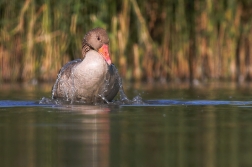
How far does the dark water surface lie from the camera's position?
425 cm

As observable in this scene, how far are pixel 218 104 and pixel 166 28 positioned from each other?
5347 mm

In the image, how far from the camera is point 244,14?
1434 cm

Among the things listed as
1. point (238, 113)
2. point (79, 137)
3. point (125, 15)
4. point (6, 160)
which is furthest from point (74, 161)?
point (125, 15)

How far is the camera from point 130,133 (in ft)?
18.1

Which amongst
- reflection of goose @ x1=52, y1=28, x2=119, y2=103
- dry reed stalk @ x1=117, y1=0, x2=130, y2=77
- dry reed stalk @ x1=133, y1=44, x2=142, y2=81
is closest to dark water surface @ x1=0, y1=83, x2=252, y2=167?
reflection of goose @ x1=52, y1=28, x2=119, y2=103

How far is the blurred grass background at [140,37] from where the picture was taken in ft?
42.1

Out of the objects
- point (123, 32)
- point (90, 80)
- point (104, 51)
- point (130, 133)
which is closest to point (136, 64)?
point (123, 32)

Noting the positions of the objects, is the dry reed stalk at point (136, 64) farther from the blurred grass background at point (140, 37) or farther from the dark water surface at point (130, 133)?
the dark water surface at point (130, 133)

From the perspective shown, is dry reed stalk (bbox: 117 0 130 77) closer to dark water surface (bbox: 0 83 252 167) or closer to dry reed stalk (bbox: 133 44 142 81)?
dry reed stalk (bbox: 133 44 142 81)

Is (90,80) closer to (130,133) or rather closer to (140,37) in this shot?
(130,133)

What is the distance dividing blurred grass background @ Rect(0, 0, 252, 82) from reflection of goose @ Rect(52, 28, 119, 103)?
3.64 meters

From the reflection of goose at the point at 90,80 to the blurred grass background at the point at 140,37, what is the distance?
143 inches

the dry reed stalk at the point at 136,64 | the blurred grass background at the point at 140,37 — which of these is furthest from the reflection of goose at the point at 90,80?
the dry reed stalk at the point at 136,64

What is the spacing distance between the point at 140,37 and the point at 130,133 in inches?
313
